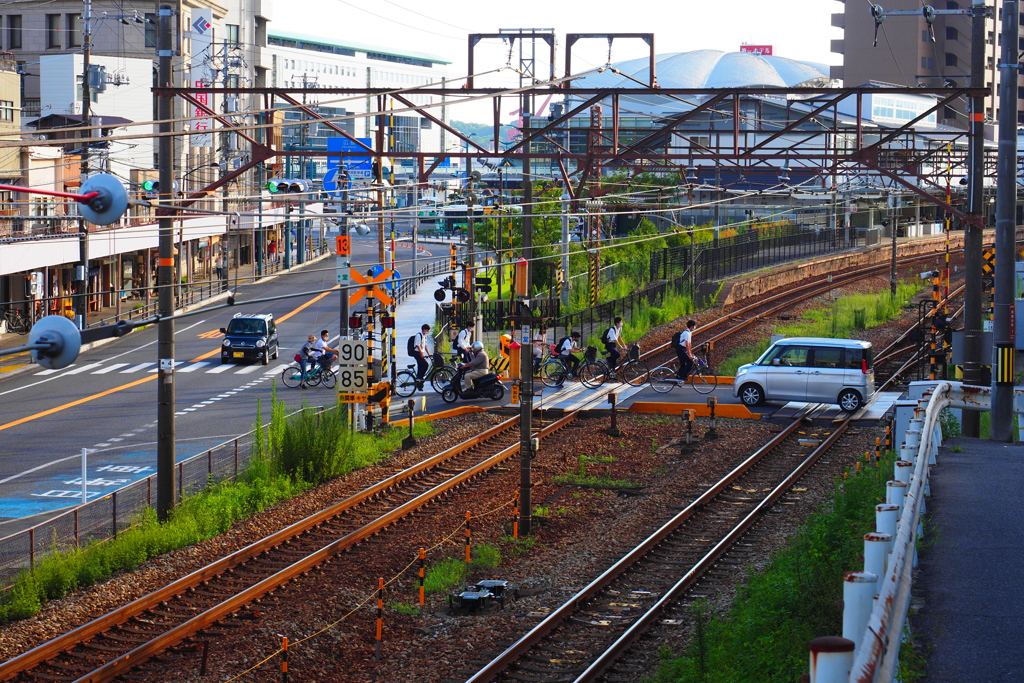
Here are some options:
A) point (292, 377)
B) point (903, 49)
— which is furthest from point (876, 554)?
point (903, 49)

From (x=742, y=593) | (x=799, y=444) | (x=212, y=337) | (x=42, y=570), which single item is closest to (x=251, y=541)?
(x=42, y=570)

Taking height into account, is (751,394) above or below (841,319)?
below

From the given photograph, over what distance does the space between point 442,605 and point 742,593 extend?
3.62 meters

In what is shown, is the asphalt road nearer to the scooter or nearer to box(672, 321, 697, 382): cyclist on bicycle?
the scooter

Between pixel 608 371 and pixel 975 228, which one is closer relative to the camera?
pixel 975 228

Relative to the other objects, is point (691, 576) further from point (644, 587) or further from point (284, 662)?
point (284, 662)

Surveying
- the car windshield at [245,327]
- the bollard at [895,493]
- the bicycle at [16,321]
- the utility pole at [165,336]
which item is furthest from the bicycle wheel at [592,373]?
the bicycle at [16,321]

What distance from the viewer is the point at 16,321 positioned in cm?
4250

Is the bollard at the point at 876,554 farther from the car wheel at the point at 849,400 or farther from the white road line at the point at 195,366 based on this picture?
the white road line at the point at 195,366

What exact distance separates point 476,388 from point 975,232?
12259mm

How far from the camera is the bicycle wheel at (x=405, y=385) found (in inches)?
1153

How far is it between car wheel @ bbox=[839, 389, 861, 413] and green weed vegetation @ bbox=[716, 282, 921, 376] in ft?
19.4

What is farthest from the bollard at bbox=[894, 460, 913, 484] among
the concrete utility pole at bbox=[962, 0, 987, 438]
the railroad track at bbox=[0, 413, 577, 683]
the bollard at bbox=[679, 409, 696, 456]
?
the bollard at bbox=[679, 409, 696, 456]

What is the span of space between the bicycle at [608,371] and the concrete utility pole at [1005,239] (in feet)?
39.0
